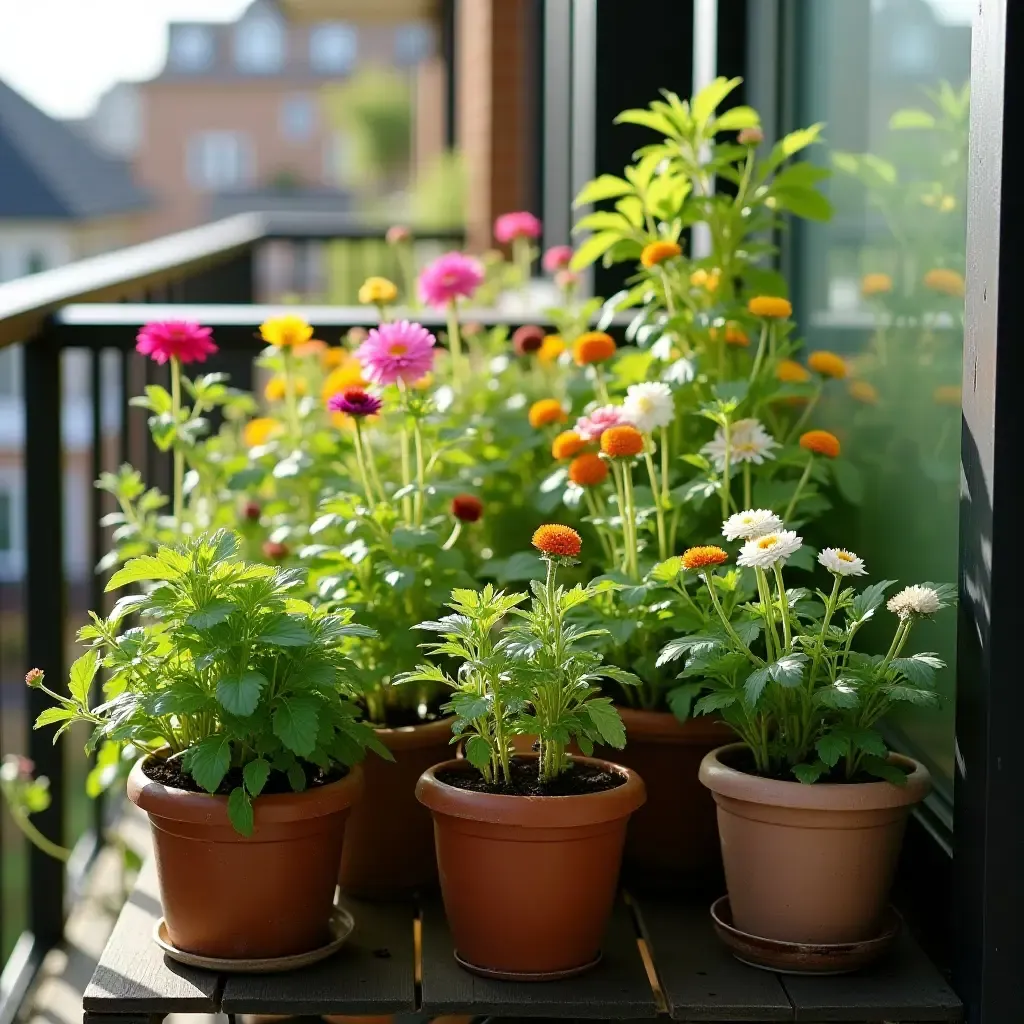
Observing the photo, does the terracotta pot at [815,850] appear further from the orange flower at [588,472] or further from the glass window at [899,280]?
the orange flower at [588,472]

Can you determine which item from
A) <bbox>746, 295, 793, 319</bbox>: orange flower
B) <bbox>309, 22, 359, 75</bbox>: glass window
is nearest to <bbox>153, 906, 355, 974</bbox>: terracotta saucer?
<bbox>746, 295, 793, 319</bbox>: orange flower

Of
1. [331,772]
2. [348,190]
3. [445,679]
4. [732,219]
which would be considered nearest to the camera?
[445,679]

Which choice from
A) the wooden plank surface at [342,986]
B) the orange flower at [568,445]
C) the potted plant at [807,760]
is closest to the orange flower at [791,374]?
the orange flower at [568,445]

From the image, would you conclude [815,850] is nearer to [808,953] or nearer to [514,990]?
[808,953]

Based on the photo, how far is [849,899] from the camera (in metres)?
1.45

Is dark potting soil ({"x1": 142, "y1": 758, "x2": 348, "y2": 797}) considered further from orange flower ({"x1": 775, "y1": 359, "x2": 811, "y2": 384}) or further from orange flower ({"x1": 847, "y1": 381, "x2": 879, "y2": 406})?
orange flower ({"x1": 847, "y1": 381, "x2": 879, "y2": 406})

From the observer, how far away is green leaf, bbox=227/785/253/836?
1.38 metres

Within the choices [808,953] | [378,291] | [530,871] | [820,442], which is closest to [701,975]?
[808,953]

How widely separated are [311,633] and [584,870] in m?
0.36

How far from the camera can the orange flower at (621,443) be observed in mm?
1541

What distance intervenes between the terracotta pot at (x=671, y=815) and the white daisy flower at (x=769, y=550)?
357 millimetres

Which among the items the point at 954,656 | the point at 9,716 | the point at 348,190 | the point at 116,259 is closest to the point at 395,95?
the point at 348,190

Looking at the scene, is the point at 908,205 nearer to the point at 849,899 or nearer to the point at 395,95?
the point at 849,899

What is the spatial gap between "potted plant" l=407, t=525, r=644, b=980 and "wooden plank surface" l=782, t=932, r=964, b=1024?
0.71 ft
